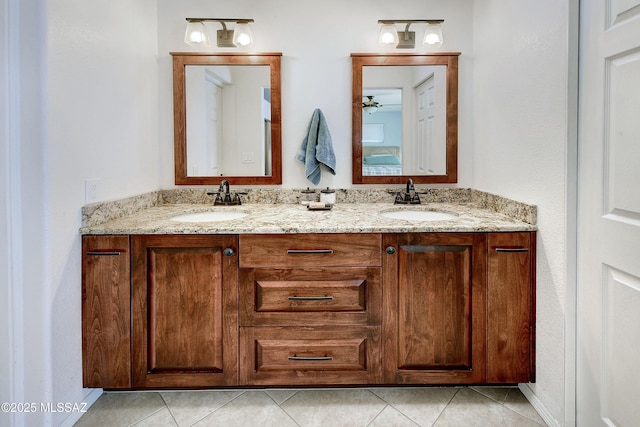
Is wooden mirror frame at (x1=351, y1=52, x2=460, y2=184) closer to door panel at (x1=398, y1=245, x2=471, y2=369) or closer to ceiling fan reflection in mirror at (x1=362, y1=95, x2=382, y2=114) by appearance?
ceiling fan reflection in mirror at (x1=362, y1=95, x2=382, y2=114)

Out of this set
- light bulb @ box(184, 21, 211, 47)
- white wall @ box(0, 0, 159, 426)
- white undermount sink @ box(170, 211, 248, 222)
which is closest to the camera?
white wall @ box(0, 0, 159, 426)

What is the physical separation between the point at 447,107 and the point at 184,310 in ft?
6.10

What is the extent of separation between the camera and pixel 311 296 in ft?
5.91

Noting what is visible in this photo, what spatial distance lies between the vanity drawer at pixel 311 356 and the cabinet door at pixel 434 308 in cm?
10

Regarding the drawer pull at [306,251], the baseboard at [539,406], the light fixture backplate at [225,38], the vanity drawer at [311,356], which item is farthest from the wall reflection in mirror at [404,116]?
the baseboard at [539,406]

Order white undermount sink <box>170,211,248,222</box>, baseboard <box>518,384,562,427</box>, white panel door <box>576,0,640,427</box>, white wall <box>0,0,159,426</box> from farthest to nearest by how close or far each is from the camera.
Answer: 1. white undermount sink <box>170,211,248,222</box>
2. baseboard <box>518,384,562,427</box>
3. white wall <box>0,0,159,426</box>
4. white panel door <box>576,0,640,427</box>

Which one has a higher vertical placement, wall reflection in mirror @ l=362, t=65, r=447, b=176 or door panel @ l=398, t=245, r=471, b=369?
wall reflection in mirror @ l=362, t=65, r=447, b=176

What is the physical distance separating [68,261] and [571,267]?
1.97 m

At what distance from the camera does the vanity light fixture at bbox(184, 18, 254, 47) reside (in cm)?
238

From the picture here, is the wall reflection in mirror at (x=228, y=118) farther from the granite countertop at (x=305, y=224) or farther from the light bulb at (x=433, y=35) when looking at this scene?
the light bulb at (x=433, y=35)

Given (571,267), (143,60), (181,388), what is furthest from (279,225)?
(143,60)

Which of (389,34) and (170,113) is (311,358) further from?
(389,34)

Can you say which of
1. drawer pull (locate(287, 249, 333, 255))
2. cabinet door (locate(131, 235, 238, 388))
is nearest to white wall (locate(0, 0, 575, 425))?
cabinet door (locate(131, 235, 238, 388))

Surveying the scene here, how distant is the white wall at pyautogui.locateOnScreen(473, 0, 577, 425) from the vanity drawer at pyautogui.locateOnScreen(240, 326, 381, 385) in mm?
704
